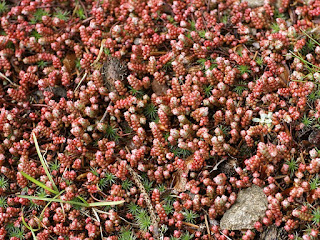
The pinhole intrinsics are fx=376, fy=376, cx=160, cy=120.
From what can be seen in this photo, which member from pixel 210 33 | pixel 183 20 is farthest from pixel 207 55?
pixel 183 20

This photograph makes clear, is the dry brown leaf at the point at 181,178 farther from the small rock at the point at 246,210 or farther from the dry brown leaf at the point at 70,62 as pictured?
the dry brown leaf at the point at 70,62

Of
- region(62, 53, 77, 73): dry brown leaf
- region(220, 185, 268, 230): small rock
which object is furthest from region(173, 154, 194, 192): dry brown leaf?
region(62, 53, 77, 73): dry brown leaf

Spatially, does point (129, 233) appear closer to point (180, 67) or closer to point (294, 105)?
point (180, 67)

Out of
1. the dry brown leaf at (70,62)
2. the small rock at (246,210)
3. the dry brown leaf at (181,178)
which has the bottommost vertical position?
the small rock at (246,210)

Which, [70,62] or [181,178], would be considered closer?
[181,178]

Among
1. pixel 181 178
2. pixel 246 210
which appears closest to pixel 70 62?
pixel 181 178

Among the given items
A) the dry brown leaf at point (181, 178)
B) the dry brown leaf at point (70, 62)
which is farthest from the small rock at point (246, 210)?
the dry brown leaf at point (70, 62)

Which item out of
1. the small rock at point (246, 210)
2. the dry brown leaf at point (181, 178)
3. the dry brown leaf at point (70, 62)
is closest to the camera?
the small rock at point (246, 210)

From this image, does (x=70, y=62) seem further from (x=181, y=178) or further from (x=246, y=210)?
(x=246, y=210)
